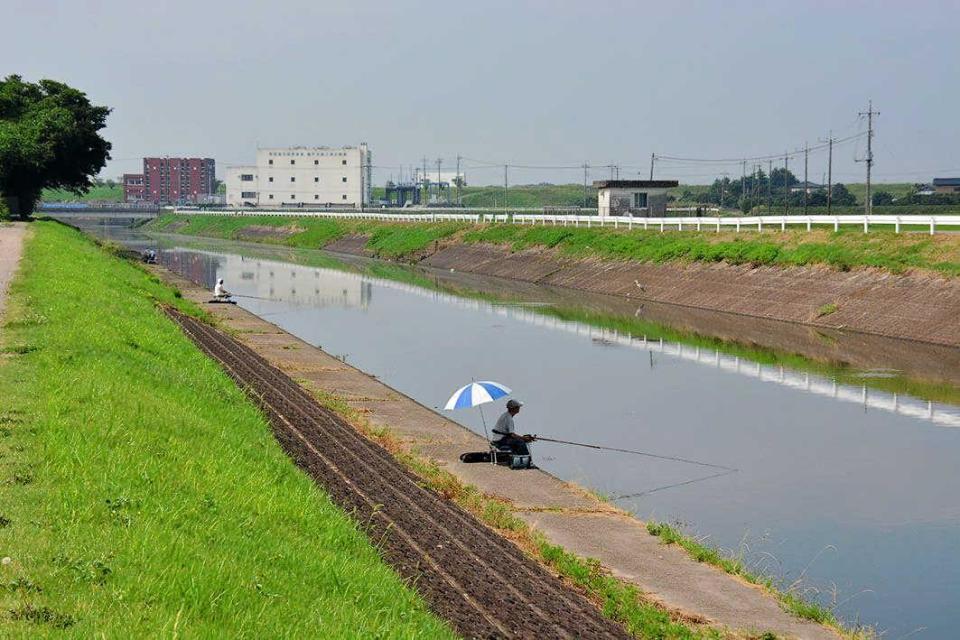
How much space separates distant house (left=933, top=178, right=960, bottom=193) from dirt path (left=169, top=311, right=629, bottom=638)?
132m

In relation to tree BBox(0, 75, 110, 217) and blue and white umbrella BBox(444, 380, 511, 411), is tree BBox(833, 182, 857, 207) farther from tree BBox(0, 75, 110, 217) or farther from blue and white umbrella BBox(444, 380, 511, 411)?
blue and white umbrella BBox(444, 380, 511, 411)

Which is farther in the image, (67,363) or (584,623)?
(67,363)

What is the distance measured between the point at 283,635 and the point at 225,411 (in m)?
11.4

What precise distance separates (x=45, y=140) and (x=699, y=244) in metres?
45.2

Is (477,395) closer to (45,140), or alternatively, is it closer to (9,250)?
(9,250)

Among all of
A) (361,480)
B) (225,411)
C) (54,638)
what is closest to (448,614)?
(54,638)

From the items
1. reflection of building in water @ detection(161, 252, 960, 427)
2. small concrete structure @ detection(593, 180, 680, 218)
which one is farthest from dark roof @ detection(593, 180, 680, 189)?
reflection of building in water @ detection(161, 252, 960, 427)

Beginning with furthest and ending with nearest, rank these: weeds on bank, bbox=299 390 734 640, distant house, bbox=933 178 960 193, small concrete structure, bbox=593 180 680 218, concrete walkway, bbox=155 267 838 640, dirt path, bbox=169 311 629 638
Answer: distant house, bbox=933 178 960 193, small concrete structure, bbox=593 180 680 218, concrete walkway, bbox=155 267 838 640, weeds on bank, bbox=299 390 734 640, dirt path, bbox=169 311 629 638

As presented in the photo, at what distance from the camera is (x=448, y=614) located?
467 inches

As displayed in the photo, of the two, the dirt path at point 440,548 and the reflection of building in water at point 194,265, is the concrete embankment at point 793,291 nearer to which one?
the reflection of building in water at point 194,265

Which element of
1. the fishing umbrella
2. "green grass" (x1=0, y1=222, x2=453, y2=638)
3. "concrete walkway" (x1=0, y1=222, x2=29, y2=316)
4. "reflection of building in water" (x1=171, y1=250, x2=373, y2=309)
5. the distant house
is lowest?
"reflection of building in water" (x1=171, y1=250, x2=373, y2=309)

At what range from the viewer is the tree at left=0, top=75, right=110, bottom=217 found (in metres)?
81.8

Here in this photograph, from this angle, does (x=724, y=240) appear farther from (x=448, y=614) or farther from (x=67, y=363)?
(x=448, y=614)

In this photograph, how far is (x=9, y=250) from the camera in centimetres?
5138
